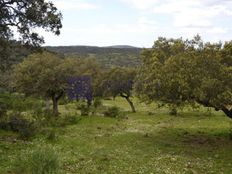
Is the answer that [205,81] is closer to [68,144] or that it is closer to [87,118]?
[68,144]

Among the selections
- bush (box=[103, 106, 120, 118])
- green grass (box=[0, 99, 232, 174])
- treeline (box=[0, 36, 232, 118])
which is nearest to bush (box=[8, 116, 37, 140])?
green grass (box=[0, 99, 232, 174])

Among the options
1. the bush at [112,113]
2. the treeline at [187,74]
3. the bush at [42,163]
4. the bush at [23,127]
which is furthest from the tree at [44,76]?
the bush at [42,163]

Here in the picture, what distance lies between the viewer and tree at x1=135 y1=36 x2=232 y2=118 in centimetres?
3359

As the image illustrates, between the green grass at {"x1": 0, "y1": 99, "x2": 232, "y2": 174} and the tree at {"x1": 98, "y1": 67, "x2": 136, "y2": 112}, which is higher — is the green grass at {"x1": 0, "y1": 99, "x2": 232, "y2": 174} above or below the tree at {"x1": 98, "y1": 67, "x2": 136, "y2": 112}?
below

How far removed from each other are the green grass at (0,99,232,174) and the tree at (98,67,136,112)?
26.0m

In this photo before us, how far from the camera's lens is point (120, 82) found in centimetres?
7644

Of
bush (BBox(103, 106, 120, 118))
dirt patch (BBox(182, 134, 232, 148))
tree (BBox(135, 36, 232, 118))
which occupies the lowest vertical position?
bush (BBox(103, 106, 120, 118))

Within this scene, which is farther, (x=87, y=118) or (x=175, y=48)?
(x=87, y=118)

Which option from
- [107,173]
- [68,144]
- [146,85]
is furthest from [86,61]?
[107,173]

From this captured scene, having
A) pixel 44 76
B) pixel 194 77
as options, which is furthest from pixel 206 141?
pixel 44 76

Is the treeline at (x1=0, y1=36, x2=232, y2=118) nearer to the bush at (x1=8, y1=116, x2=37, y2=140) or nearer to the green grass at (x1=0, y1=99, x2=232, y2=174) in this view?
the green grass at (x1=0, y1=99, x2=232, y2=174)

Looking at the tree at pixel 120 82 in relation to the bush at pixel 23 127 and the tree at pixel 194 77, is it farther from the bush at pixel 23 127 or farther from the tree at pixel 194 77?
the bush at pixel 23 127

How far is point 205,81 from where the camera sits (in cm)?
3306

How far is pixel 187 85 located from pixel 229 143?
277 inches
